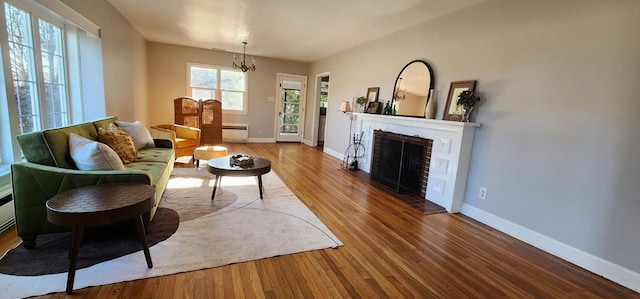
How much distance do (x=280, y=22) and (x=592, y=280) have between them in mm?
4506

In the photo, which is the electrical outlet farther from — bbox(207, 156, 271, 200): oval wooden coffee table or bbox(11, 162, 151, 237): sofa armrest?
bbox(11, 162, 151, 237): sofa armrest

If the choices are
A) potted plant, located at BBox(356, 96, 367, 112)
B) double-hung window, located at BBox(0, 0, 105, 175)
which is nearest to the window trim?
double-hung window, located at BBox(0, 0, 105, 175)

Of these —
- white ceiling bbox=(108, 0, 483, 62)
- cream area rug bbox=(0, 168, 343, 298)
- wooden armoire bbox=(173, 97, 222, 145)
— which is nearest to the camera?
cream area rug bbox=(0, 168, 343, 298)

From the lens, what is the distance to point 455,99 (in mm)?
3342

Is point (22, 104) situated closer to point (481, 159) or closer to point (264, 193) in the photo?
point (264, 193)

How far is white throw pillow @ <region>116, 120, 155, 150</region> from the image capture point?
3.48 metres

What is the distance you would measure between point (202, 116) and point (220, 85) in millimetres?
1185

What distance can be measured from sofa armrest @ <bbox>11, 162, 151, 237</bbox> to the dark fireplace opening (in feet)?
11.2

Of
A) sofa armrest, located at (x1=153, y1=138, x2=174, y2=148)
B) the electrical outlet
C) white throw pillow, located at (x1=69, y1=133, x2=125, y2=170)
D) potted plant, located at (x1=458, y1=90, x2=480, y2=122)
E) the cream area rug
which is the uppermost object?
potted plant, located at (x1=458, y1=90, x2=480, y2=122)

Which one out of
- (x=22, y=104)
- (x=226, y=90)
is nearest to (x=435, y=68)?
(x=22, y=104)

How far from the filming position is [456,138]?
3.15m

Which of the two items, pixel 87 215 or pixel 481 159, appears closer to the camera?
pixel 87 215

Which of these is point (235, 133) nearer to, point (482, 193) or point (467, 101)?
point (467, 101)

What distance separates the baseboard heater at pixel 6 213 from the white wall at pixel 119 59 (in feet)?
6.23
